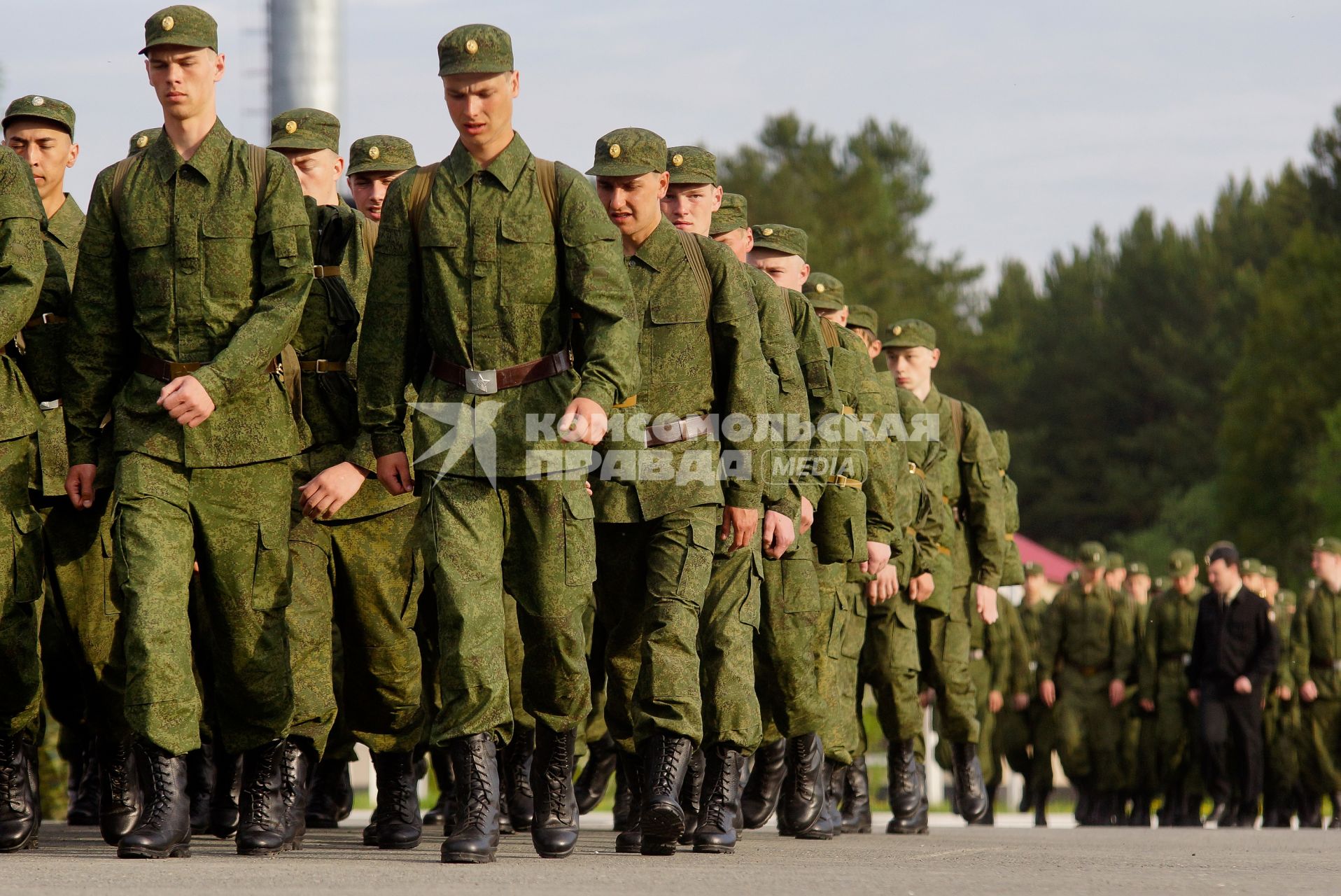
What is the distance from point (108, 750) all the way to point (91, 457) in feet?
3.84

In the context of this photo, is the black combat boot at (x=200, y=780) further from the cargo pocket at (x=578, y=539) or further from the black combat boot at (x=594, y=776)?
the black combat boot at (x=594, y=776)

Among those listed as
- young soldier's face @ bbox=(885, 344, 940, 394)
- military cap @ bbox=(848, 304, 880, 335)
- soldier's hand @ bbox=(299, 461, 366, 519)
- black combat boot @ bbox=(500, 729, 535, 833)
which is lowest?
black combat boot @ bbox=(500, 729, 535, 833)

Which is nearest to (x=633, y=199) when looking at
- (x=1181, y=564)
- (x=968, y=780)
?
(x=968, y=780)

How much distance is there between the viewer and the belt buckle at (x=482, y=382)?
22.9ft

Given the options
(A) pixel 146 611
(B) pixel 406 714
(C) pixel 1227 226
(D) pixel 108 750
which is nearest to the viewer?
(A) pixel 146 611

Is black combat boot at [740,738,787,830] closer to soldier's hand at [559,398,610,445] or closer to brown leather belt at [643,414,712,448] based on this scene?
brown leather belt at [643,414,712,448]

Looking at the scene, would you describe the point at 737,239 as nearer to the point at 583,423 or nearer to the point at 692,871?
the point at 583,423

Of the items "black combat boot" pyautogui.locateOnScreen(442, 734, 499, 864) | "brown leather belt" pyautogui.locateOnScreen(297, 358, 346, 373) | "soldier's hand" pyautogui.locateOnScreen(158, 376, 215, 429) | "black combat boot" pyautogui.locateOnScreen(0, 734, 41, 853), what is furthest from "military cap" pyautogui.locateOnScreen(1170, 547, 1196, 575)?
"soldier's hand" pyautogui.locateOnScreen(158, 376, 215, 429)

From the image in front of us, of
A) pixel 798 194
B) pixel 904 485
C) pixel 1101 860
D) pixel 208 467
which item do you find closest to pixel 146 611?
pixel 208 467

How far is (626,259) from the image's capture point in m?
8.02

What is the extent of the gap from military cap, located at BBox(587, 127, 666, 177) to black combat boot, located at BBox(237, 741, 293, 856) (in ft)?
7.59

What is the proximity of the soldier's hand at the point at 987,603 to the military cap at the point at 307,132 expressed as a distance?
5.39 metres

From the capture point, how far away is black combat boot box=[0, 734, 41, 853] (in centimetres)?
730

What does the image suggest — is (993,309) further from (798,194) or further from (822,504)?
(822,504)
